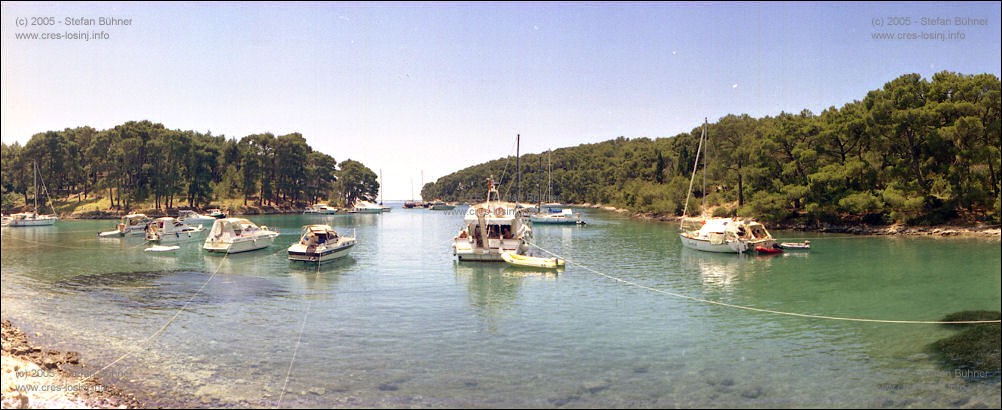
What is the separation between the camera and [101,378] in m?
17.4

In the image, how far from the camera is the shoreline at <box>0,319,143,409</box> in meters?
14.0

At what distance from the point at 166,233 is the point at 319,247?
31.5 m

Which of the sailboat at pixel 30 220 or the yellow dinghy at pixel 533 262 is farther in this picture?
the sailboat at pixel 30 220

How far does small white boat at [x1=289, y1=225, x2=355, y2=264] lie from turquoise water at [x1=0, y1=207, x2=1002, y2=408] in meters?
1.08

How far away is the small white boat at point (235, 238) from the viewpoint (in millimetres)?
54562

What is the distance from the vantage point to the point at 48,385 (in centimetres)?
1564

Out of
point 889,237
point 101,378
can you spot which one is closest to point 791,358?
point 101,378

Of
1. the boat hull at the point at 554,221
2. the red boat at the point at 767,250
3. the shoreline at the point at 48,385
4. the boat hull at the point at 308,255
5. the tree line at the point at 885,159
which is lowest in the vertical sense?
the shoreline at the point at 48,385

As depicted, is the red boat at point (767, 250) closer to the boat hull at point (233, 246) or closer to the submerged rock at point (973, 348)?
the submerged rock at point (973, 348)

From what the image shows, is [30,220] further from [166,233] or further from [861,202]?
[861,202]

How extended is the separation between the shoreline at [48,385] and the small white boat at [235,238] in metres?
36.2

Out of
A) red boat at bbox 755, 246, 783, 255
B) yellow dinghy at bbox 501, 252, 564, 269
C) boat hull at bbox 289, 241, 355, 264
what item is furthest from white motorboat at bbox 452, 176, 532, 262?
red boat at bbox 755, 246, 783, 255

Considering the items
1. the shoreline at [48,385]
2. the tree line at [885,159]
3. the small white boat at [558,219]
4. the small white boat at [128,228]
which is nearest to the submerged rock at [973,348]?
the shoreline at [48,385]

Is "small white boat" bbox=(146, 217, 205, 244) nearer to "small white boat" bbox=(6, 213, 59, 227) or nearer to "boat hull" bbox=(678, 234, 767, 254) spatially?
"small white boat" bbox=(6, 213, 59, 227)
